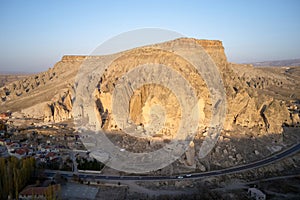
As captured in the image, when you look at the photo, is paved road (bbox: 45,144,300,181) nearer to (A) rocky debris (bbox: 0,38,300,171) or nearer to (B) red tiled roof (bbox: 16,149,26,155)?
(A) rocky debris (bbox: 0,38,300,171)

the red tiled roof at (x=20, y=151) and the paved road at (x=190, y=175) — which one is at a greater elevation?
the red tiled roof at (x=20, y=151)

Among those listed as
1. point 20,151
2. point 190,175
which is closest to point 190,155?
point 190,175

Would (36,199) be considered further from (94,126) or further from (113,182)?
(94,126)

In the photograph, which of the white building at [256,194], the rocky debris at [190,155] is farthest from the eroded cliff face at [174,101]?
the white building at [256,194]

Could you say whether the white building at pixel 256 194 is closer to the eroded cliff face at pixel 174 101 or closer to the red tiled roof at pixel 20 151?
the eroded cliff face at pixel 174 101

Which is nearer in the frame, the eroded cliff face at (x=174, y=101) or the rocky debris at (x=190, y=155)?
the rocky debris at (x=190, y=155)

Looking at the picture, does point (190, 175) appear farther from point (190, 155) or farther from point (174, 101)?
point (174, 101)

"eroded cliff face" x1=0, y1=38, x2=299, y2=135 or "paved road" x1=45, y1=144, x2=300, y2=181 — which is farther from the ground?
"eroded cliff face" x1=0, y1=38, x2=299, y2=135

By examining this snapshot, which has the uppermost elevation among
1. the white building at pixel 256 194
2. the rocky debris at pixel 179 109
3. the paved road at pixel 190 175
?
the rocky debris at pixel 179 109

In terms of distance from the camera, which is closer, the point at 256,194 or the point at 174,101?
the point at 256,194

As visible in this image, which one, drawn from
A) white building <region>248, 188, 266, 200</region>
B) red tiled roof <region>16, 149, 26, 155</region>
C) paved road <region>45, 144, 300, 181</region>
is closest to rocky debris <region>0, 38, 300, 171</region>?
paved road <region>45, 144, 300, 181</region>

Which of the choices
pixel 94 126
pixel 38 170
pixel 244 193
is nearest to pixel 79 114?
pixel 94 126

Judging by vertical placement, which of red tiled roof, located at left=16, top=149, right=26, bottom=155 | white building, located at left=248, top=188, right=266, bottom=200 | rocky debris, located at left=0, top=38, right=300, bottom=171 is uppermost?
rocky debris, located at left=0, top=38, right=300, bottom=171
